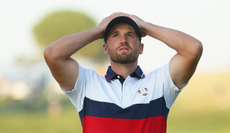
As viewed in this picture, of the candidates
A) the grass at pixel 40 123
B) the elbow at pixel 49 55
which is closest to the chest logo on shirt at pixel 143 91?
the elbow at pixel 49 55

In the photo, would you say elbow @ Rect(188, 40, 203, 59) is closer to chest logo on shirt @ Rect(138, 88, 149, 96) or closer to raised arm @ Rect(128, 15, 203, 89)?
raised arm @ Rect(128, 15, 203, 89)

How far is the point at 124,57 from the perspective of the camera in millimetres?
2445

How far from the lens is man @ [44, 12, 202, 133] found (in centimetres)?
226

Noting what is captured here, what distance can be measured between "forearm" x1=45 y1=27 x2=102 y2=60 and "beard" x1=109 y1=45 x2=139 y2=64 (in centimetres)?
26

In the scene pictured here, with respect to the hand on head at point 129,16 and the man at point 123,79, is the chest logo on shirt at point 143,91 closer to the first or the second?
the man at point 123,79

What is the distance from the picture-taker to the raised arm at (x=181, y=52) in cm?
233

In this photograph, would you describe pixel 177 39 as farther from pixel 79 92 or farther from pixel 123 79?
pixel 79 92

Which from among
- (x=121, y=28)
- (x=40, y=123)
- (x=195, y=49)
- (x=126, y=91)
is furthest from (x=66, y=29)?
(x=195, y=49)

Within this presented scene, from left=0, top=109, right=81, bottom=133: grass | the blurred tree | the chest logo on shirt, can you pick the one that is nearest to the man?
the chest logo on shirt

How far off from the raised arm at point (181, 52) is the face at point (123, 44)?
0.21 m

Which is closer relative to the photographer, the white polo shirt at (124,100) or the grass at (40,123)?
the white polo shirt at (124,100)

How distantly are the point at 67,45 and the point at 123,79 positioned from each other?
0.60 m

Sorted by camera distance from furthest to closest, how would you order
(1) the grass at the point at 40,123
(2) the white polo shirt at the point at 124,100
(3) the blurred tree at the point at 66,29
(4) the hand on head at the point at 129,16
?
(3) the blurred tree at the point at 66,29, (1) the grass at the point at 40,123, (4) the hand on head at the point at 129,16, (2) the white polo shirt at the point at 124,100

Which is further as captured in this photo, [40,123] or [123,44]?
[40,123]
